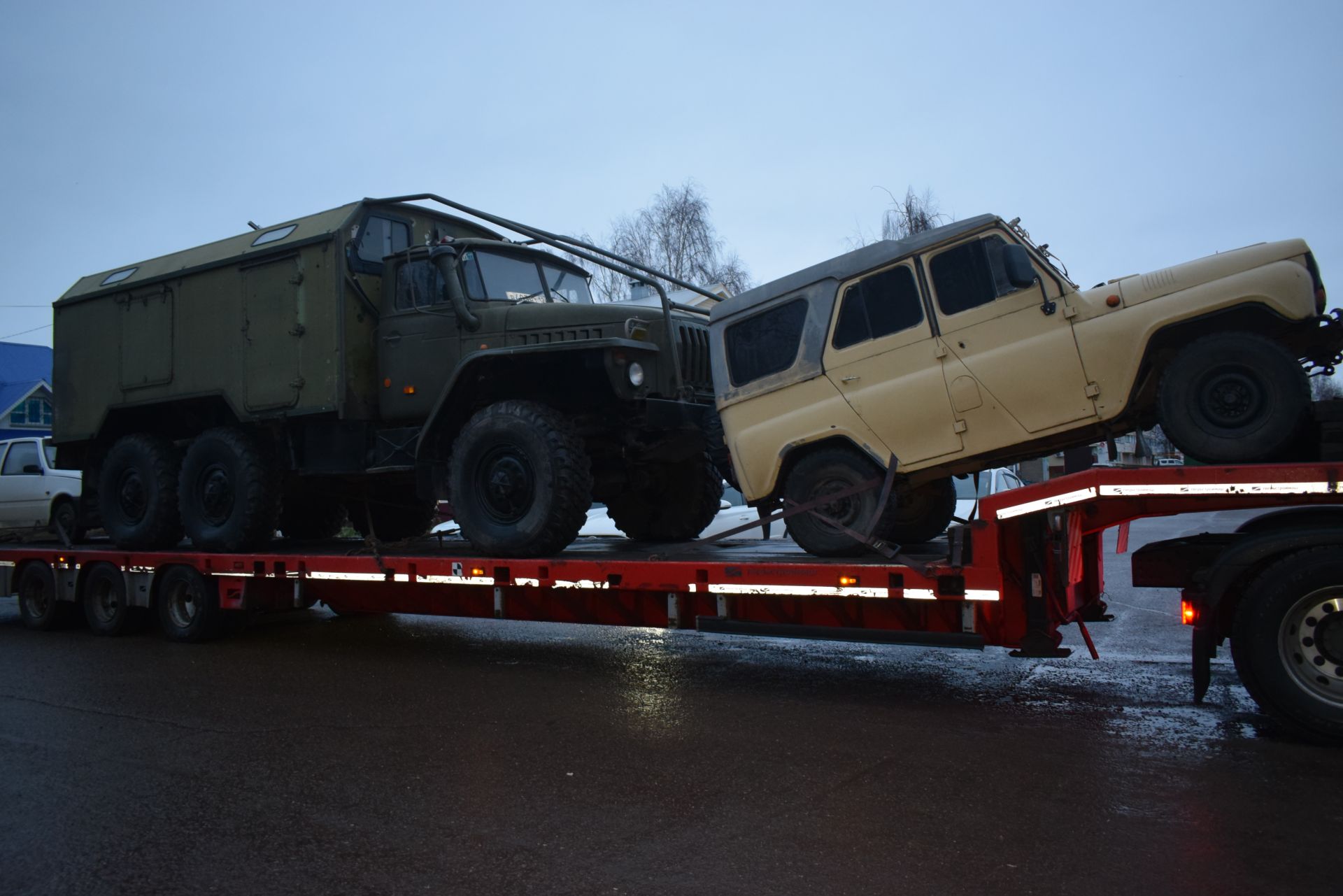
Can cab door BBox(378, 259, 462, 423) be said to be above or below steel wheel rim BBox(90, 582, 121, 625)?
above

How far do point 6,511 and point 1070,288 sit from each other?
47.5ft

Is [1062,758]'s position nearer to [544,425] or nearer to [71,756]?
[544,425]

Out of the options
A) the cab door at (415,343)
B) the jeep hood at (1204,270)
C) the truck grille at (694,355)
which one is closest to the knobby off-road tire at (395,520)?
the cab door at (415,343)

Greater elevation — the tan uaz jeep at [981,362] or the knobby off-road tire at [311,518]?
the tan uaz jeep at [981,362]

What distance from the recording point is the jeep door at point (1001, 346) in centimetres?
589

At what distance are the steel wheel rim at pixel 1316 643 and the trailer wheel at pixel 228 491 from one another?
7864 mm

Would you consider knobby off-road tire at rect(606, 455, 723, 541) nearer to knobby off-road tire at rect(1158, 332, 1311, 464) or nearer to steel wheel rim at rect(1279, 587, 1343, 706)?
knobby off-road tire at rect(1158, 332, 1311, 464)

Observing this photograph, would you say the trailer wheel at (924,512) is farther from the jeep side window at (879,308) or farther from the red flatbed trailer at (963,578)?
the jeep side window at (879,308)

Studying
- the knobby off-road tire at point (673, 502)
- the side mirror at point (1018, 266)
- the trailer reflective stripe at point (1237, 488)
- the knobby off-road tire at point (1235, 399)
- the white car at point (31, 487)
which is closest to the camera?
the trailer reflective stripe at point (1237, 488)

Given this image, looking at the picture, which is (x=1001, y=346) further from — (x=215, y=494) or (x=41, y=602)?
(x=41, y=602)

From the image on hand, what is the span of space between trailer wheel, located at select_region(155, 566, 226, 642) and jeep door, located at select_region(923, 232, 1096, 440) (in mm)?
6877

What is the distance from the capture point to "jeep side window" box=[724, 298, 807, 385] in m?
6.81

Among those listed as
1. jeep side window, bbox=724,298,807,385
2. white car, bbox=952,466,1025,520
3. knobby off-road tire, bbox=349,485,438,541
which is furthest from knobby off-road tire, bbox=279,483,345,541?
white car, bbox=952,466,1025,520

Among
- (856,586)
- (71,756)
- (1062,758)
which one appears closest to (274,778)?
Answer: (71,756)
